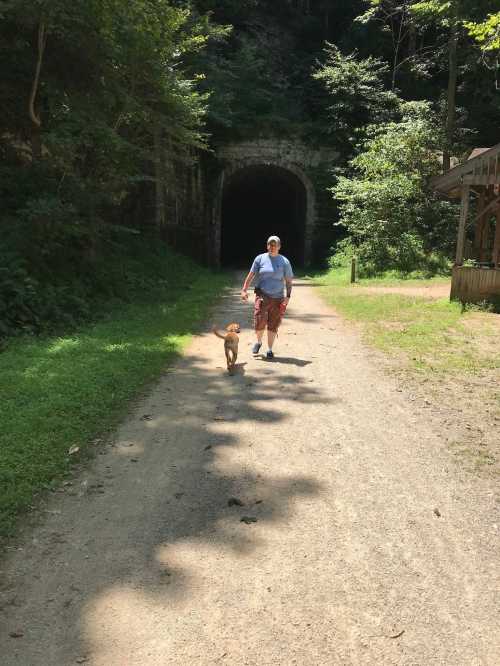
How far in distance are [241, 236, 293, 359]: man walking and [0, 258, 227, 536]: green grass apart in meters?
1.47

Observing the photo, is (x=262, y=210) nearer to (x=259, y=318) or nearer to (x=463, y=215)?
(x=463, y=215)

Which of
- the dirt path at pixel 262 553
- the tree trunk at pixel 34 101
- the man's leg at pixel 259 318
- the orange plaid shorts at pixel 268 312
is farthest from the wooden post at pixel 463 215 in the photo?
the tree trunk at pixel 34 101

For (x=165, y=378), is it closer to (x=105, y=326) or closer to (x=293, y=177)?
(x=105, y=326)

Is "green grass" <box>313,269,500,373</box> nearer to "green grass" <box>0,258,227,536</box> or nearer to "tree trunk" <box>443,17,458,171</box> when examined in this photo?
"green grass" <box>0,258,227,536</box>

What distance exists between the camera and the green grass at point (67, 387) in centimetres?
→ 411

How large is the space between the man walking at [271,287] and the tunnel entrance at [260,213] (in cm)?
2114

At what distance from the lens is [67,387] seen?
19.6ft

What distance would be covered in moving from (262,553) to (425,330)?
7.75m

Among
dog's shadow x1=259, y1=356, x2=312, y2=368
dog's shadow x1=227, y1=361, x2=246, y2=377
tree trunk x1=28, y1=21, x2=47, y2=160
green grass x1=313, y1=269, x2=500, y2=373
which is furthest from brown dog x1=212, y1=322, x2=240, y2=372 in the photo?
tree trunk x1=28, y1=21, x2=47, y2=160

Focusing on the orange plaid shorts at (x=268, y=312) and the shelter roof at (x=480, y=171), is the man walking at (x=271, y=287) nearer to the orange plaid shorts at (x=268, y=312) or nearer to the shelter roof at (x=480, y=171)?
the orange plaid shorts at (x=268, y=312)

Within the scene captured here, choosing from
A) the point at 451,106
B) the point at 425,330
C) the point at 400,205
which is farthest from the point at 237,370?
the point at 451,106

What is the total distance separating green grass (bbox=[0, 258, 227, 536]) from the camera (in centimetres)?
411

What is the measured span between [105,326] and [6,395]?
13.1ft

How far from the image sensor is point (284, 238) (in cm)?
3869
